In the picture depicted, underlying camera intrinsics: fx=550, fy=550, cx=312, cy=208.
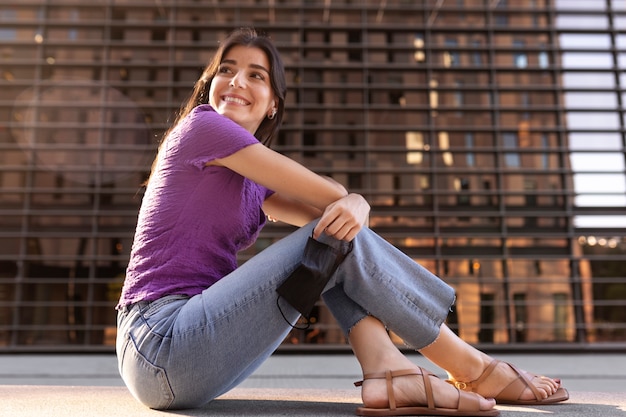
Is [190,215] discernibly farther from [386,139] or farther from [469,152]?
[469,152]

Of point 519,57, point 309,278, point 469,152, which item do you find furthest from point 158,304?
point 519,57

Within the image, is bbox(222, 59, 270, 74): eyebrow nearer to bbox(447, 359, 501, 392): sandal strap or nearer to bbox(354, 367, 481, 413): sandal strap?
bbox(354, 367, 481, 413): sandal strap

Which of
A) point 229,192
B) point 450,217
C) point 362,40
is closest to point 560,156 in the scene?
point 450,217

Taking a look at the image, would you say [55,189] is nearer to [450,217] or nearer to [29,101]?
[29,101]

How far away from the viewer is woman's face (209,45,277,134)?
6.59 feet

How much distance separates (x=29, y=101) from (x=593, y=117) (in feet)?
23.4

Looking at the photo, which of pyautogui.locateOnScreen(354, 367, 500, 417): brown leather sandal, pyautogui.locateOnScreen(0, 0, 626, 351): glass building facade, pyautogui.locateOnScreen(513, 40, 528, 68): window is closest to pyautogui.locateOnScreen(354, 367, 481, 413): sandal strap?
pyautogui.locateOnScreen(354, 367, 500, 417): brown leather sandal

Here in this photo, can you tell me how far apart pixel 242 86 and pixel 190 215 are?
1.94 ft

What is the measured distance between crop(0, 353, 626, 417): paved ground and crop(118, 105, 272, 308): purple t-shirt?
392 mm

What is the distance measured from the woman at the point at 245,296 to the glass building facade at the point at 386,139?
4.81 metres

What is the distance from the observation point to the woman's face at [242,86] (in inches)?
79.1

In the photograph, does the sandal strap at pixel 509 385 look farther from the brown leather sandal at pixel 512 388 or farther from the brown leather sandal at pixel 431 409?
the brown leather sandal at pixel 431 409

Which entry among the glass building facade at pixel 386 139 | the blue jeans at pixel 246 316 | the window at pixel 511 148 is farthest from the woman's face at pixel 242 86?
the window at pixel 511 148

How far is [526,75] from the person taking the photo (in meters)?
7.07
